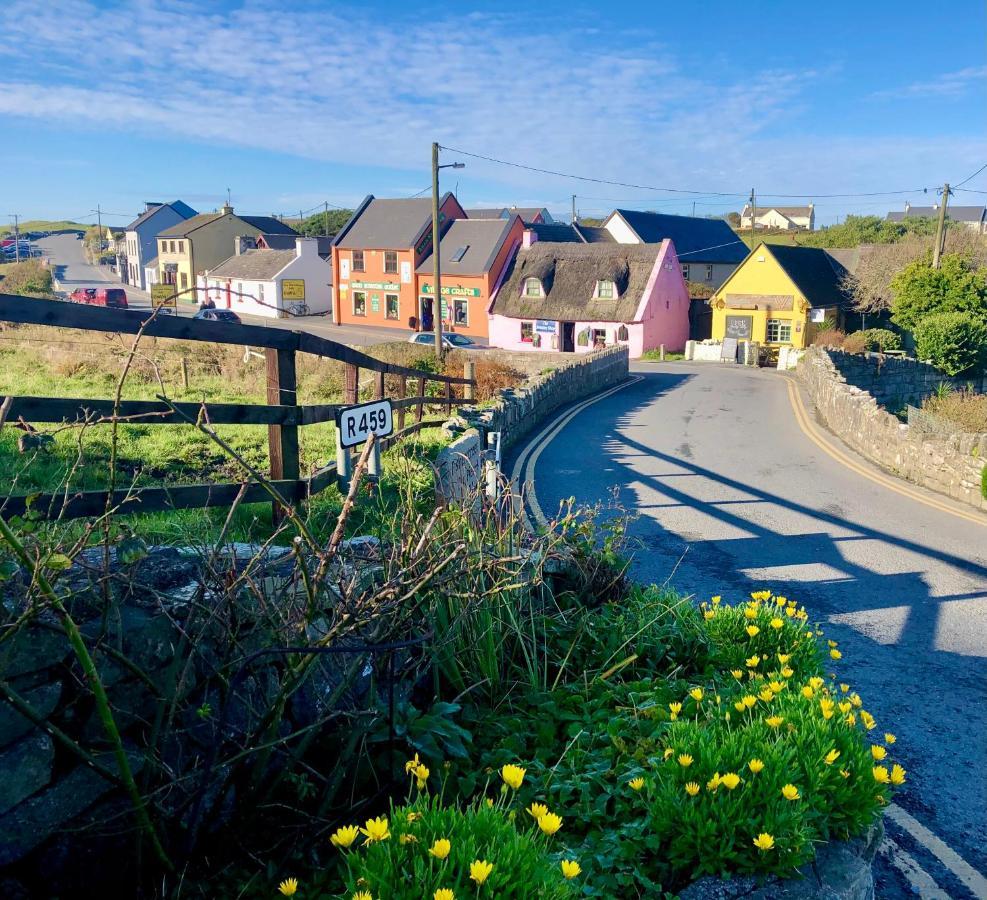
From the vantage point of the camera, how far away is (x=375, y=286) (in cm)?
6125

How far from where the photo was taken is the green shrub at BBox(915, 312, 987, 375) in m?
38.6

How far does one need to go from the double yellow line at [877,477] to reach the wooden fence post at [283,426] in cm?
1106

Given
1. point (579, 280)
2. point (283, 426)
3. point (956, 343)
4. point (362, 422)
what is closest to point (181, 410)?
point (362, 422)

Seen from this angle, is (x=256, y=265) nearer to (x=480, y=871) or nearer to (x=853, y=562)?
(x=853, y=562)

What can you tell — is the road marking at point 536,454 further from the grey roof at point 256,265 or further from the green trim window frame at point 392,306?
the grey roof at point 256,265

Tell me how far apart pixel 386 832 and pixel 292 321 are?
2371 inches

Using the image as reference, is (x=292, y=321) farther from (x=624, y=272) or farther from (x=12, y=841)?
(x=12, y=841)

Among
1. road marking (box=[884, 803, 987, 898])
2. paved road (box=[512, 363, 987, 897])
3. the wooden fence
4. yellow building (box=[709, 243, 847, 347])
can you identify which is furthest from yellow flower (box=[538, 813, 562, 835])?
Answer: yellow building (box=[709, 243, 847, 347])

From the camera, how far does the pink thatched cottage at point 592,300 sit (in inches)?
1905

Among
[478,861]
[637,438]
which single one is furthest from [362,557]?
[637,438]

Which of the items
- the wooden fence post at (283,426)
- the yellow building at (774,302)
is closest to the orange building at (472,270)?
the yellow building at (774,302)

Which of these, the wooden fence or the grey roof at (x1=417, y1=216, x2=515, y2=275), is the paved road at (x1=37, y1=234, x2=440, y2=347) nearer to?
the grey roof at (x1=417, y1=216, x2=515, y2=275)

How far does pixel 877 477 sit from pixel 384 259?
160 feet

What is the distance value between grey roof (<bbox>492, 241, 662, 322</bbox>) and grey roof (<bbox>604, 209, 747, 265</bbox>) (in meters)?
16.3
